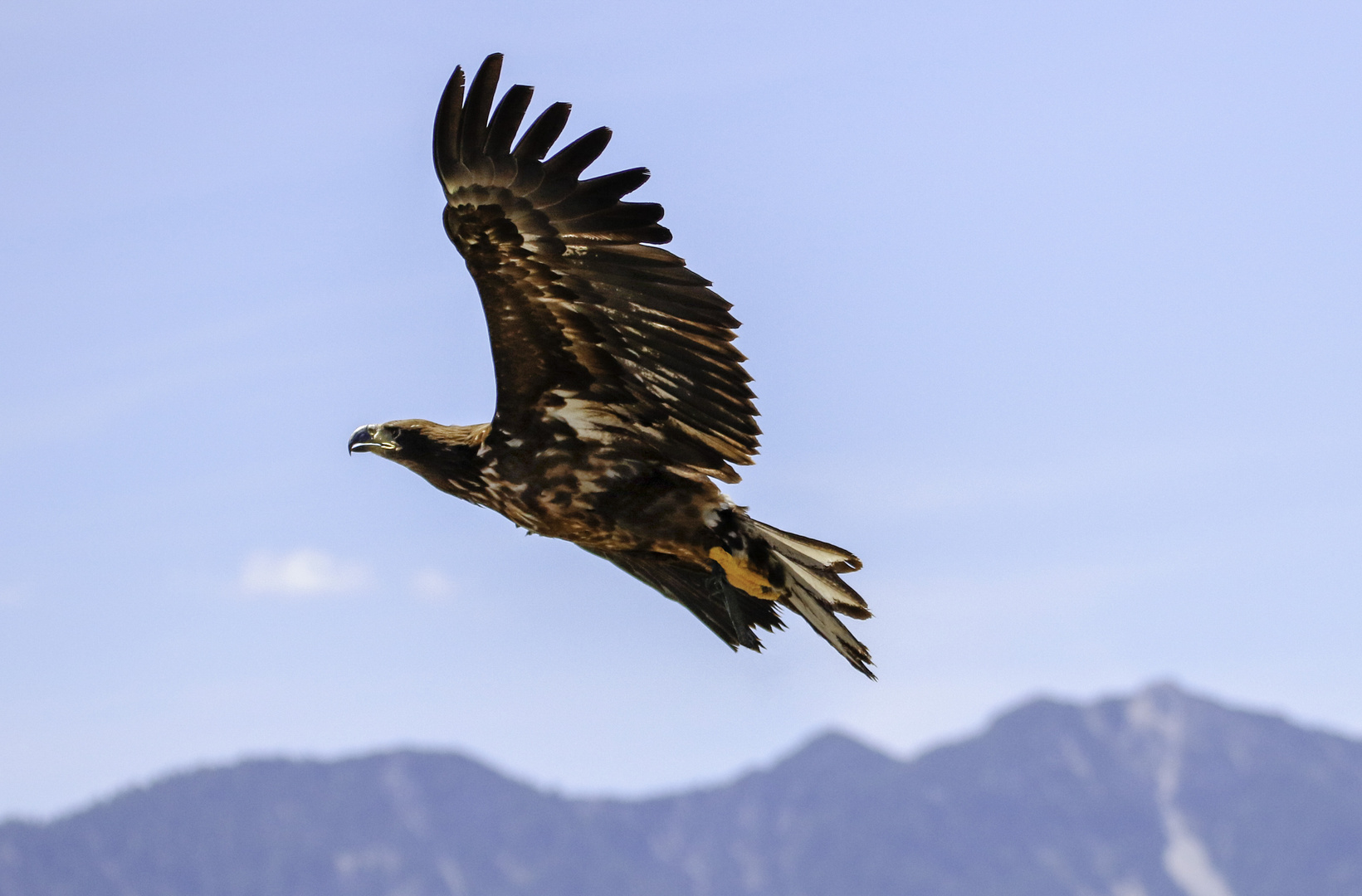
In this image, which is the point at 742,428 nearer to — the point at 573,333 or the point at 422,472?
the point at 573,333

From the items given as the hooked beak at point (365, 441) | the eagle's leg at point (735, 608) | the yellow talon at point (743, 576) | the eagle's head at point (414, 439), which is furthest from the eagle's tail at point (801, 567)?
the hooked beak at point (365, 441)

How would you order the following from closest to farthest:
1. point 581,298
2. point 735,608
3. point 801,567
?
point 581,298 < point 801,567 < point 735,608

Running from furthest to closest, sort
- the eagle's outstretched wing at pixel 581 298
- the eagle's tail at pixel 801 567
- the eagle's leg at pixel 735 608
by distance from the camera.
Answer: the eagle's leg at pixel 735 608
the eagle's tail at pixel 801 567
the eagle's outstretched wing at pixel 581 298

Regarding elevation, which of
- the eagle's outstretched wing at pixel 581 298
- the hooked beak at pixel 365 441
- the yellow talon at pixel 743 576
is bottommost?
the hooked beak at pixel 365 441

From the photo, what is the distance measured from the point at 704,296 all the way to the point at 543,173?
1.10 meters

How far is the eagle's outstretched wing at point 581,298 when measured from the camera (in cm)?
904

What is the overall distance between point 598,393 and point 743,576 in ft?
4.76

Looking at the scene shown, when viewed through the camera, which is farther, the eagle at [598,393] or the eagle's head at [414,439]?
the eagle's head at [414,439]

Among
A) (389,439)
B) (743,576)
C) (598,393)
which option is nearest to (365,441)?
(389,439)

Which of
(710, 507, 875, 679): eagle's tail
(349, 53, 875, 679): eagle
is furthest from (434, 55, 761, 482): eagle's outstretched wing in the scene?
(710, 507, 875, 679): eagle's tail

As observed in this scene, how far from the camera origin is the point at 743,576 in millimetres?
10250

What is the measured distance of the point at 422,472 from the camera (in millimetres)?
10367

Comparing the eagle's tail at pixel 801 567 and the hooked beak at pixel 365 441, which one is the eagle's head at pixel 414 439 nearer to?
the hooked beak at pixel 365 441

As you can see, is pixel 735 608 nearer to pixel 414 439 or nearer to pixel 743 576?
pixel 743 576
